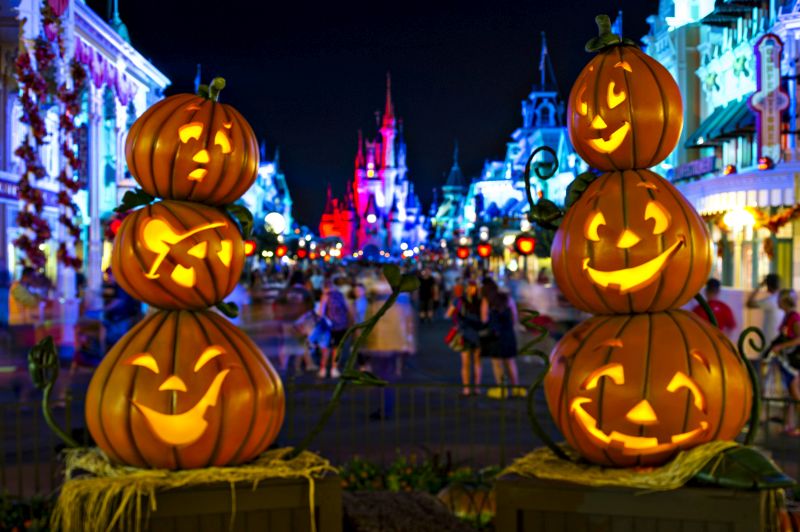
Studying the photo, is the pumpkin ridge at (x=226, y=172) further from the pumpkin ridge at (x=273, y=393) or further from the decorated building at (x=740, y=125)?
the decorated building at (x=740, y=125)

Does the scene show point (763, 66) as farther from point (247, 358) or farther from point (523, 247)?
point (247, 358)

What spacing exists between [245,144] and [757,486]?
2.37 metres

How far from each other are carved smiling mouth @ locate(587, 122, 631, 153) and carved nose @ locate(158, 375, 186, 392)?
6.08 ft

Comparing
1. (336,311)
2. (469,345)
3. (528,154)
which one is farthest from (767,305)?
(528,154)

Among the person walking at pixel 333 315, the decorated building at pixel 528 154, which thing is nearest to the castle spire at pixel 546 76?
the decorated building at pixel 528 154

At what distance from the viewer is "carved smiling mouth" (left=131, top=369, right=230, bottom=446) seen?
3.34m

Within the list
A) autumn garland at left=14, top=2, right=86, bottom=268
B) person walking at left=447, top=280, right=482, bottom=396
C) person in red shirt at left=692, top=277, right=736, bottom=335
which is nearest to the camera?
person in red shirt at left=692, top=277, right=736, bottom=335

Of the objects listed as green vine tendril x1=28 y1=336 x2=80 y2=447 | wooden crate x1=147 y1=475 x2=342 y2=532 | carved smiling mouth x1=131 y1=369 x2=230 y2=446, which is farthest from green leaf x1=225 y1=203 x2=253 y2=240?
wooden crate x1=147 y1=475 x2=342 y2=532

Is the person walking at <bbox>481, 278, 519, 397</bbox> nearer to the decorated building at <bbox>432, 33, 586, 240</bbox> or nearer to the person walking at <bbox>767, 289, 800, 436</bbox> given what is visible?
the person walking at <bbox>767, 289, 800, 436</bbox>

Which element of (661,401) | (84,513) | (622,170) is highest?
(622,170)

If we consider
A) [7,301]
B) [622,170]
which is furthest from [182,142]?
[7,301]

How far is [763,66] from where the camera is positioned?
23219 mm

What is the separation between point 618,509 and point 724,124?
26.3 meters

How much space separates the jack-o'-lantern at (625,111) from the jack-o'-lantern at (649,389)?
660mm
